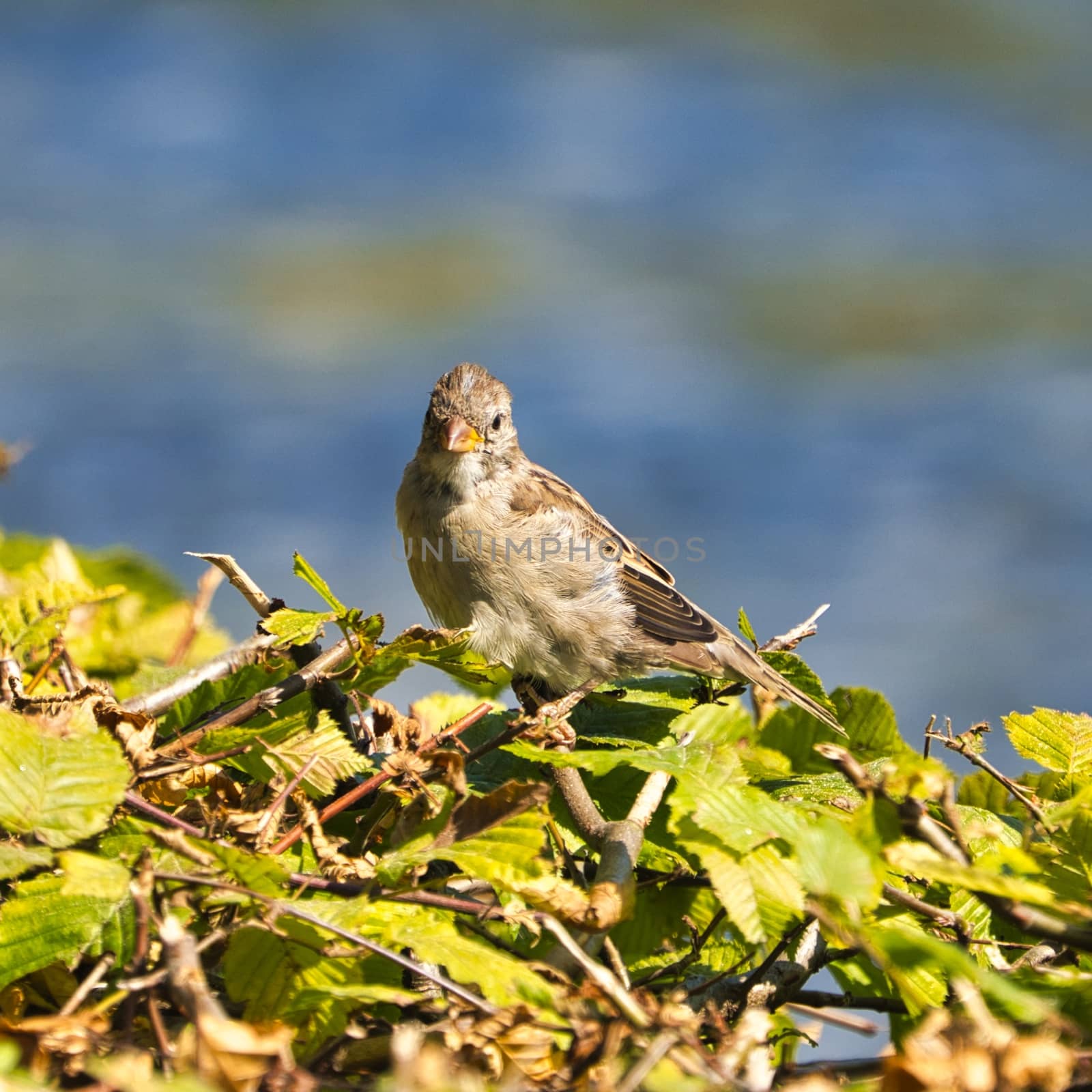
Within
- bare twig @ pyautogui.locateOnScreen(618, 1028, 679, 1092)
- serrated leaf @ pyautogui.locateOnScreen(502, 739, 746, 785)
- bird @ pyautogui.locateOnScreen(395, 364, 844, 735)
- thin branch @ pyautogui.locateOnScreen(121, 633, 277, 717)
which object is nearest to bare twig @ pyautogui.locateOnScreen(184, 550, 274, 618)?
thin branch @ pyautogui.locateOnScreen(121, 633, 277, 717)

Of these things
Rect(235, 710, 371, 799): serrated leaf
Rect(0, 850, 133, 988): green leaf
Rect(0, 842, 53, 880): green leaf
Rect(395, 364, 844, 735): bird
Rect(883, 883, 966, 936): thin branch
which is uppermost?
Rect(395, 364, 844, 735): bird

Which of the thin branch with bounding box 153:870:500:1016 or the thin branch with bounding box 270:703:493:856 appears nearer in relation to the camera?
the thin branch with bounding box 153:870:500:1016

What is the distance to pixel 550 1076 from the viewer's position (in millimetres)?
1188

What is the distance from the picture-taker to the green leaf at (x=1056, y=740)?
6.43 feet

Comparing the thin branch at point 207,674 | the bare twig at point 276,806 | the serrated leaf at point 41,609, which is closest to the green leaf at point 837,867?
the bare twig at point 276,806

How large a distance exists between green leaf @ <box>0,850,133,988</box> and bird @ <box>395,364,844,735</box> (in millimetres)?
2234

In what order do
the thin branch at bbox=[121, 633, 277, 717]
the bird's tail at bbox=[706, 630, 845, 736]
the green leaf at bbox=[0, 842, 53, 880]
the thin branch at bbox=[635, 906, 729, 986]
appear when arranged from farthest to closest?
the bird's tail at bbox=[706, 630, 845, 736] < the thin branch at bbox=[121, 633, 277, 717] < the thin branch at bbox=[635, 906, 729, 986] < the green leaf at bbox=[0, 842, 53, 880]

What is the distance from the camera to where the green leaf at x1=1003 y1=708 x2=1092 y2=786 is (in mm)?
1959

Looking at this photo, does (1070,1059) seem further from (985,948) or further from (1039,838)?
(1039,838)

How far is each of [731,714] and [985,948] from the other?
1.49 ft

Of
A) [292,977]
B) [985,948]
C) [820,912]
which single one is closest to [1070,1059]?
[820,912]

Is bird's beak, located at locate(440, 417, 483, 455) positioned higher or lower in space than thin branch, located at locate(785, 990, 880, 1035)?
higher

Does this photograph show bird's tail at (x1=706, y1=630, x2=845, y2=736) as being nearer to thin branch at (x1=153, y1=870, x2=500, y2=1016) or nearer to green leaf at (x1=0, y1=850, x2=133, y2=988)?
thin branch at (x1=153, y1=870, x2=500, y2=1016)

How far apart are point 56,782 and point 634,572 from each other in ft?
9.64
